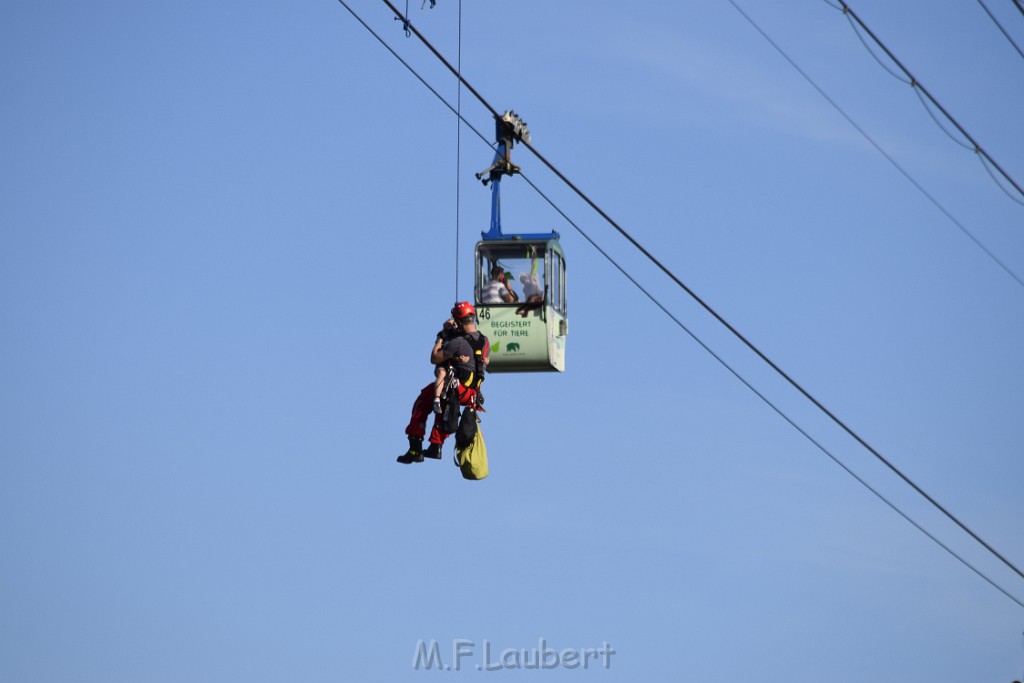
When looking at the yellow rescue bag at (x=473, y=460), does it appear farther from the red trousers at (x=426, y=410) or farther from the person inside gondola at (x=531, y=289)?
the person inside gondola at (x=531, y=289)

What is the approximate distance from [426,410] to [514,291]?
2820 mm

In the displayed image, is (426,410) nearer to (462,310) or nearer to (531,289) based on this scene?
(462,310)

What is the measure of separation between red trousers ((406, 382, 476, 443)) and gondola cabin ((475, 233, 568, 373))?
190cm

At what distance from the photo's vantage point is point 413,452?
18734 mm

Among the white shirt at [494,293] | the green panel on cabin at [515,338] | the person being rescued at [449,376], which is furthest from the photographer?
the white shirt at [494,293]

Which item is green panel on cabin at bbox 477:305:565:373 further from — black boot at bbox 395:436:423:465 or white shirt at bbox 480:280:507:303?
black boot at bbox 395:436:423:465

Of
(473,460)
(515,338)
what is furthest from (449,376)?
(515,338)

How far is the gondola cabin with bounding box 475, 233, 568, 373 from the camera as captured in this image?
2064 centimetres

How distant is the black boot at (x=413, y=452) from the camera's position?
18.7 metres

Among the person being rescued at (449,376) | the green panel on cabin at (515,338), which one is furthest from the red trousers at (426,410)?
the green panel on cabin at (515,338)

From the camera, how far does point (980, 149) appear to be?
65.9 feet

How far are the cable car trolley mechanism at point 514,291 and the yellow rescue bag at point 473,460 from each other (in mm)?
2021

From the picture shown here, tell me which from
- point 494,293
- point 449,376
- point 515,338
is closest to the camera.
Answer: point 449,376

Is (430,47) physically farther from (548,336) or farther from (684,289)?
(548,336)
